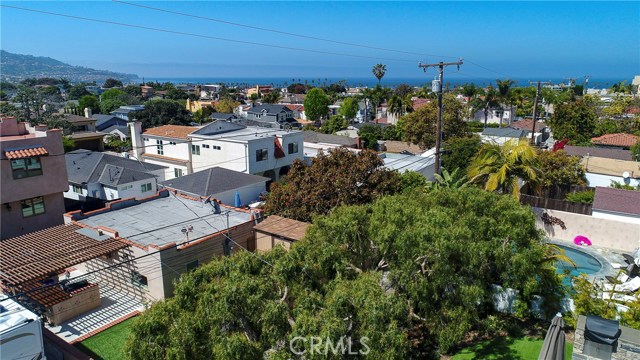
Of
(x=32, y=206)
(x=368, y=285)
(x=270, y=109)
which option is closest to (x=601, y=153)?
(x=368, y=285)

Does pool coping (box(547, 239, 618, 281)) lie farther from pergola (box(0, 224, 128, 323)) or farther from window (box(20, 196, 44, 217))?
window (box(20, 196, 44, 217))

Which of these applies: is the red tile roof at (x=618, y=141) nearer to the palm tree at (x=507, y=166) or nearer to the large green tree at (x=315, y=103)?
the palm tree at (x=507, y=166)

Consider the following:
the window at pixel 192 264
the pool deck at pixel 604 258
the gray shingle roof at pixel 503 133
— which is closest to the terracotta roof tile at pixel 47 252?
the window at pixel 192 264

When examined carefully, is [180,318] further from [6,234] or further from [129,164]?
[129,164]

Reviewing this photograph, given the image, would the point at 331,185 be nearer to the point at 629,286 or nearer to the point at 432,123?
the point at 629,286

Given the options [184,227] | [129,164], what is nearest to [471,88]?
[129,164]

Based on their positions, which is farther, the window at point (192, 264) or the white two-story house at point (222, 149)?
the white two-story house at point (222, 149)

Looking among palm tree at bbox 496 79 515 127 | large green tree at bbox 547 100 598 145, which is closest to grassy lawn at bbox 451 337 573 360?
large green tree at bbox 547 100 598 145
